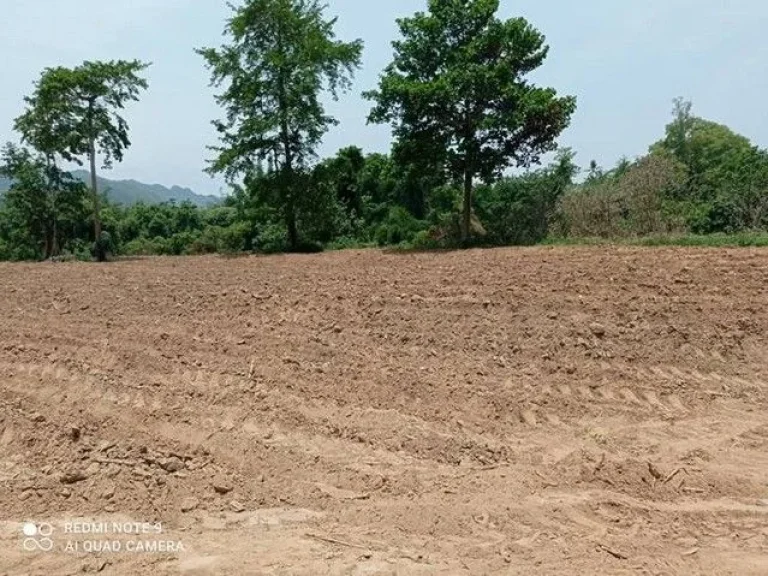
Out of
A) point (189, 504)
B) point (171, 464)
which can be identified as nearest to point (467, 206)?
point (171, 464)

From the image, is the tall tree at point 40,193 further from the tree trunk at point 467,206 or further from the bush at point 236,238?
the tree trunk at point 467,206

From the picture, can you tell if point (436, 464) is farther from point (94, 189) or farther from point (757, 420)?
point (94, 189)

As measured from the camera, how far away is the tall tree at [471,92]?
12297 millimetres

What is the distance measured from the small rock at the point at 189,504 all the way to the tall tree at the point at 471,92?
1048cm

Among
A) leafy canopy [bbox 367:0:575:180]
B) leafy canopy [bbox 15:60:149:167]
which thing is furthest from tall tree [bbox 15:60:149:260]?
leafy canopy [bbox 367:0:575:180]

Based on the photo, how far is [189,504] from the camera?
10.1 ft

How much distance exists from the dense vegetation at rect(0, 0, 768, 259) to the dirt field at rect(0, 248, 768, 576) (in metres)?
6.00

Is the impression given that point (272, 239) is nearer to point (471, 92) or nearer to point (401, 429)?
point (471, 92)

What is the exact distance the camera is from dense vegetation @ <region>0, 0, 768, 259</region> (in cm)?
1267

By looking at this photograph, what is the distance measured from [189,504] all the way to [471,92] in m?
11.0

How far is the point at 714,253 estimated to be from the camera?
8719 millimetres

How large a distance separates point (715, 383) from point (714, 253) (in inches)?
187

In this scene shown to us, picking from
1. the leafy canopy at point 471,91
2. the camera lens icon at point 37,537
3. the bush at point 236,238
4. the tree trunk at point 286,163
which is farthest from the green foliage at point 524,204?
the camera lens icon at point 37,537

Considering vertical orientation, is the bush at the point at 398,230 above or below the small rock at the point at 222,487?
above
